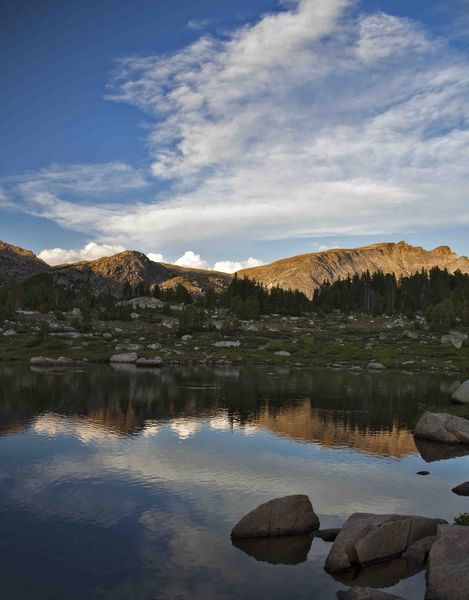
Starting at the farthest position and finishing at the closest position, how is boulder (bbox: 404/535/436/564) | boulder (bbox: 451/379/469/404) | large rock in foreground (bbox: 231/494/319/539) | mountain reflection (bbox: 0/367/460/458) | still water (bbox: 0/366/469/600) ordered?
boulder (bbox: 451/379/469/404)
mountain reflection (bbox: 0/367/460/458)
large rock in foreground (bbox: 231/494/319/539)
boulder (bbox: 404/535/436/564)
still water (bbox: 0/366/469/600)

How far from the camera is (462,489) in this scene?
2477cm

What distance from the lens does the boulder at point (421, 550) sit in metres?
17.2

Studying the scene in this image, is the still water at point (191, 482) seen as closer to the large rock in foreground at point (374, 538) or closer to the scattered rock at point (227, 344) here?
the large rock in foreground at point (374, 538)

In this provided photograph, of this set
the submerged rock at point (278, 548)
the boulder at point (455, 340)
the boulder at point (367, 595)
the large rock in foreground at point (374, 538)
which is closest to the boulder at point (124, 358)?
the boulder at point (455, 340)

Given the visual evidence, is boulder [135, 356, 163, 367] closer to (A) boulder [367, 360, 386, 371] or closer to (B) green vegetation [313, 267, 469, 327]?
(A) boulder [367, 360, 386, 371]

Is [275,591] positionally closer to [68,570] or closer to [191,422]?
[68,570]

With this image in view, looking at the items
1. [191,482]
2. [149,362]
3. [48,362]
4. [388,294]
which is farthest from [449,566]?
[388,294]

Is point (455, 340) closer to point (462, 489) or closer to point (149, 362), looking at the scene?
point (149, 362)

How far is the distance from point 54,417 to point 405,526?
31.0m

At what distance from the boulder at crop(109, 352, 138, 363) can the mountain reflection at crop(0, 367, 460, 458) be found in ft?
41.5

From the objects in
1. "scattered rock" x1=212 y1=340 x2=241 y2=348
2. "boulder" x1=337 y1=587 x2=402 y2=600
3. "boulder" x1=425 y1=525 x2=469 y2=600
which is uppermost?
"scattered rock" x1=212 y1=340 x2=241 y2=348

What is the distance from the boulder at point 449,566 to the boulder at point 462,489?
9296mm

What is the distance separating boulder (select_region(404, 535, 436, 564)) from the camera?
17156 millimetres

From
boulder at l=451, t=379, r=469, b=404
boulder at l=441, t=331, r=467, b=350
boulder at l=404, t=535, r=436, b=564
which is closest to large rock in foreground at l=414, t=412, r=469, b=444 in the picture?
boulder at l=451, t=379, r=469, b=404
